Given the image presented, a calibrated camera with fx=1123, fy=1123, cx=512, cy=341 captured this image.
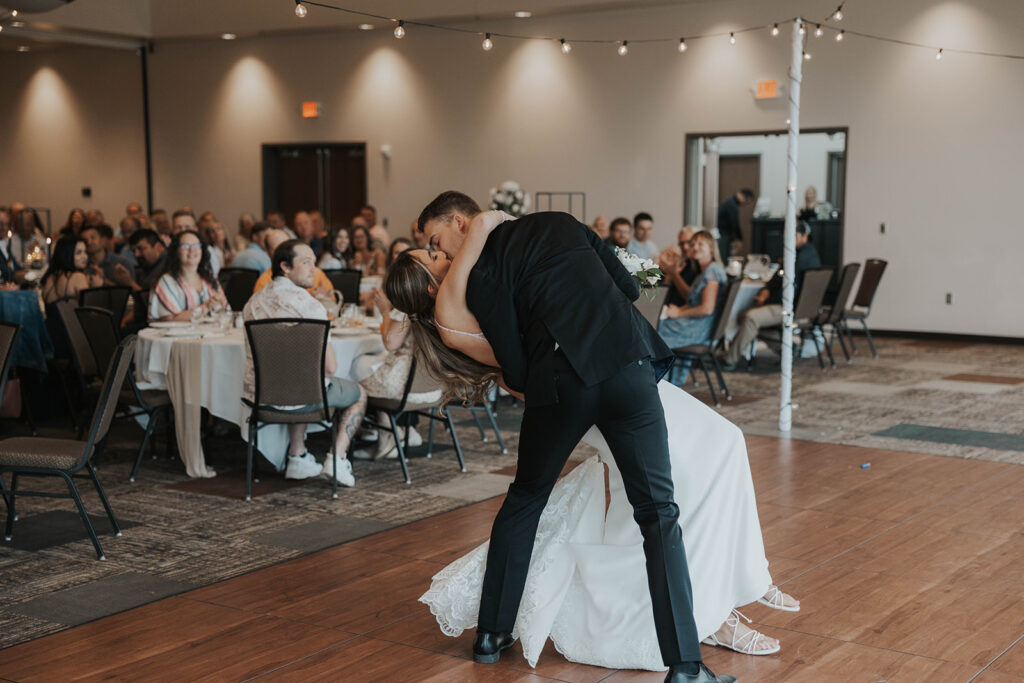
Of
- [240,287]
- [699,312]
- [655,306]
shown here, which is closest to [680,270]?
[699,312]

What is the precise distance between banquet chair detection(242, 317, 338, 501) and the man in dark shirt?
10086mm

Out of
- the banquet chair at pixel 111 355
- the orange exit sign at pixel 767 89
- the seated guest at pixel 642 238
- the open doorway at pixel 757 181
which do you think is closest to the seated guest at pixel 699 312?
the seated guest at pixel 642 238

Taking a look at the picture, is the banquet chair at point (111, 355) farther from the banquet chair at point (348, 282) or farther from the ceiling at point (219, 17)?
the ceiling at point (219, 17)

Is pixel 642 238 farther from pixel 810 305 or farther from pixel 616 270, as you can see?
pixel 616 270

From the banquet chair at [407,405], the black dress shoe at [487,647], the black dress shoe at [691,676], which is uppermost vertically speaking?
the banquet chair at [407,405]

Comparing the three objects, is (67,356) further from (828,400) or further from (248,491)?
(828,400)

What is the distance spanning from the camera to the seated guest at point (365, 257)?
36.6 feet

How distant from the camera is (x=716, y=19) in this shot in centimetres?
1420

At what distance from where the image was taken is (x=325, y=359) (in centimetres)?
582

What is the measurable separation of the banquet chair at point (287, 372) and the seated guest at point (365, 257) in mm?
5215

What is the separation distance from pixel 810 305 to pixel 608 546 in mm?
7242

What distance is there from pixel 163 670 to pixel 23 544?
Result: 70.3 inches

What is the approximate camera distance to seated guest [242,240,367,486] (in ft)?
19.3

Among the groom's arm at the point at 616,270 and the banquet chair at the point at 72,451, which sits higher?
the groom's arm at the point at 616,270
